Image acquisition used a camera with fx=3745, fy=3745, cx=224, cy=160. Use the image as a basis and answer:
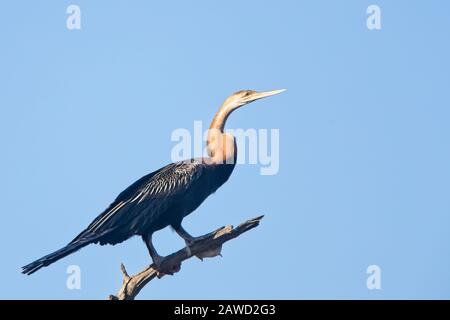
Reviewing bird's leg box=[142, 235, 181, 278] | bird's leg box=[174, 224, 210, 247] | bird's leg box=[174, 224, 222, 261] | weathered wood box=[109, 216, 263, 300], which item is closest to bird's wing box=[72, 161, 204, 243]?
bird's leg box=[174, 224, 210, 247]

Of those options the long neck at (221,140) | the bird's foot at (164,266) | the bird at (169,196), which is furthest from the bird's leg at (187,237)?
the long neck at (221,140)

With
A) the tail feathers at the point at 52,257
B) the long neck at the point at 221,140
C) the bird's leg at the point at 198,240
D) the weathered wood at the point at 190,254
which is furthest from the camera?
the long neck at the point at 221,140

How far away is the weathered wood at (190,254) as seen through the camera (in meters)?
44.9

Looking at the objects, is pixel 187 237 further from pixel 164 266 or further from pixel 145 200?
pixel 145 200

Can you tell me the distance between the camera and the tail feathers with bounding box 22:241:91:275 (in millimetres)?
45062

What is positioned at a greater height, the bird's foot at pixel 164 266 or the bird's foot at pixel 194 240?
the bird's foot at pixel 194 240

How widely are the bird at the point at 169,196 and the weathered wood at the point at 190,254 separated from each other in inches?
3.6

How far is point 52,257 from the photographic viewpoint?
45.2 m

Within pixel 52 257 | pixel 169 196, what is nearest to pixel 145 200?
pixel 169 196

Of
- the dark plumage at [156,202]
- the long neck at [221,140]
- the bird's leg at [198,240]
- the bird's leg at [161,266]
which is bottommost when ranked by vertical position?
the bird's leg at [161,266]

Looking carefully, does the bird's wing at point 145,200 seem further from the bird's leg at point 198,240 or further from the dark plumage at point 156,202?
the bird's leg at point 198,240
